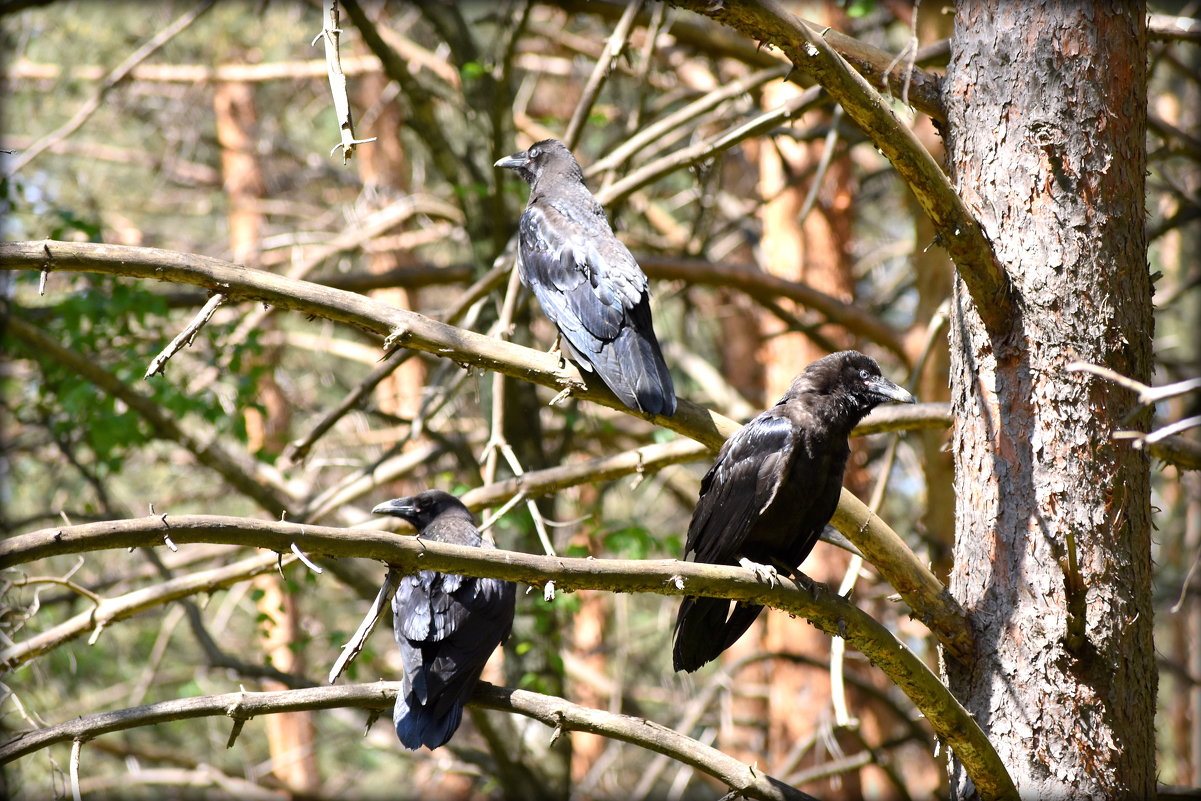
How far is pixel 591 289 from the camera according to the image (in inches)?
192

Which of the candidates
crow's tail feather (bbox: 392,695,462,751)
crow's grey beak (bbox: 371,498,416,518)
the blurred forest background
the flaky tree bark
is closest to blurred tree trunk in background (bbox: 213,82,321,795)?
the blurred forest background

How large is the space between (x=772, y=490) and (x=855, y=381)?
0.74m

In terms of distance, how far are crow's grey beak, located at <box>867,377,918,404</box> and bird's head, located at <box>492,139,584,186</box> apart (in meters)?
2.22

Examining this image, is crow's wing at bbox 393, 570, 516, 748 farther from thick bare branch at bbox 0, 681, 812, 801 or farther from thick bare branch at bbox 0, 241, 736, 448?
thick bare branch at bbox 0, 241, 736, 448

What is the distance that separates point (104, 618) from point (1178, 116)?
13308 mm

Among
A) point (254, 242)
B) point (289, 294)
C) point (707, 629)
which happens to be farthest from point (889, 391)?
point (254, 242)

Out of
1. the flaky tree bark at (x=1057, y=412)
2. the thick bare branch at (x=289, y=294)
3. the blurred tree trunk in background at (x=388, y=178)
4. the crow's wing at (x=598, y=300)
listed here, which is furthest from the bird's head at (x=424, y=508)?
the blurred tree trunk in background at (x=388, y=178)

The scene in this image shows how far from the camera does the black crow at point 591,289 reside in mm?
4230

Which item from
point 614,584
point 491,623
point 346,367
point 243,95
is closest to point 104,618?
point 491,623

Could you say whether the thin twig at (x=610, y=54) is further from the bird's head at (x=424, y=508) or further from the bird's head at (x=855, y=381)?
the bird's head at (x=424, y=508)

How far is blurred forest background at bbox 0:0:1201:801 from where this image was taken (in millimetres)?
6113

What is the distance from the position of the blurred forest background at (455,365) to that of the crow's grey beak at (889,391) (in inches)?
9.1

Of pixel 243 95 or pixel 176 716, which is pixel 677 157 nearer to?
pixel 176 716

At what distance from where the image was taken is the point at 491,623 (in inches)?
180
